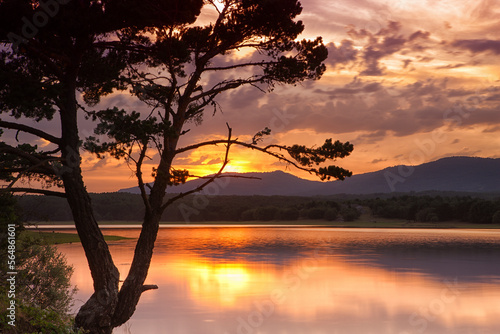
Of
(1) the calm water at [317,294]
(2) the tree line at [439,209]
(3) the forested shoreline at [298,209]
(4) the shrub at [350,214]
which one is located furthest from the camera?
(4) the shrub at [350,214]

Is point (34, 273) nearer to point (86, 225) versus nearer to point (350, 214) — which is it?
point (86, 225)

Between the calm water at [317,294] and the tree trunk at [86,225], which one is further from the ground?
the tree trunk at [86,225]

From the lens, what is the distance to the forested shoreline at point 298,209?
122125 millimetres

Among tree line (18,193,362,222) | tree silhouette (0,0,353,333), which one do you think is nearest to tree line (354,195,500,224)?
tree line (18,193,362,222)

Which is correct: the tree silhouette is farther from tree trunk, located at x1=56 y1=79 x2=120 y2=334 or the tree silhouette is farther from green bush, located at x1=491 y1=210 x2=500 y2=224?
green bush, located at x1=491 y1=210 x2=500 y2=224

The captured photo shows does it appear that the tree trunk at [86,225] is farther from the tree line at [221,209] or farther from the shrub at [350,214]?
the shrub at [350,214]

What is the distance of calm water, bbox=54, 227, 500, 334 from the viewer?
22.2 m

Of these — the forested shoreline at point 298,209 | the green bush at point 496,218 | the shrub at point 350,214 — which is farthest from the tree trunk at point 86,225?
the shrub at point 350,214

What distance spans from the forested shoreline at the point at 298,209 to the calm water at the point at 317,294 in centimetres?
5851

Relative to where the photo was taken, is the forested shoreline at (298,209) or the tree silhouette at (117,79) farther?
the forested shoreline at (298,209)

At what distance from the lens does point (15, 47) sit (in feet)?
49.8

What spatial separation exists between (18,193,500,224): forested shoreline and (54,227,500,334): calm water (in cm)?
5851

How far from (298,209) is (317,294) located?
128776mm

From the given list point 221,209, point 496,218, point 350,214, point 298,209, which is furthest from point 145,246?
point 221,209
